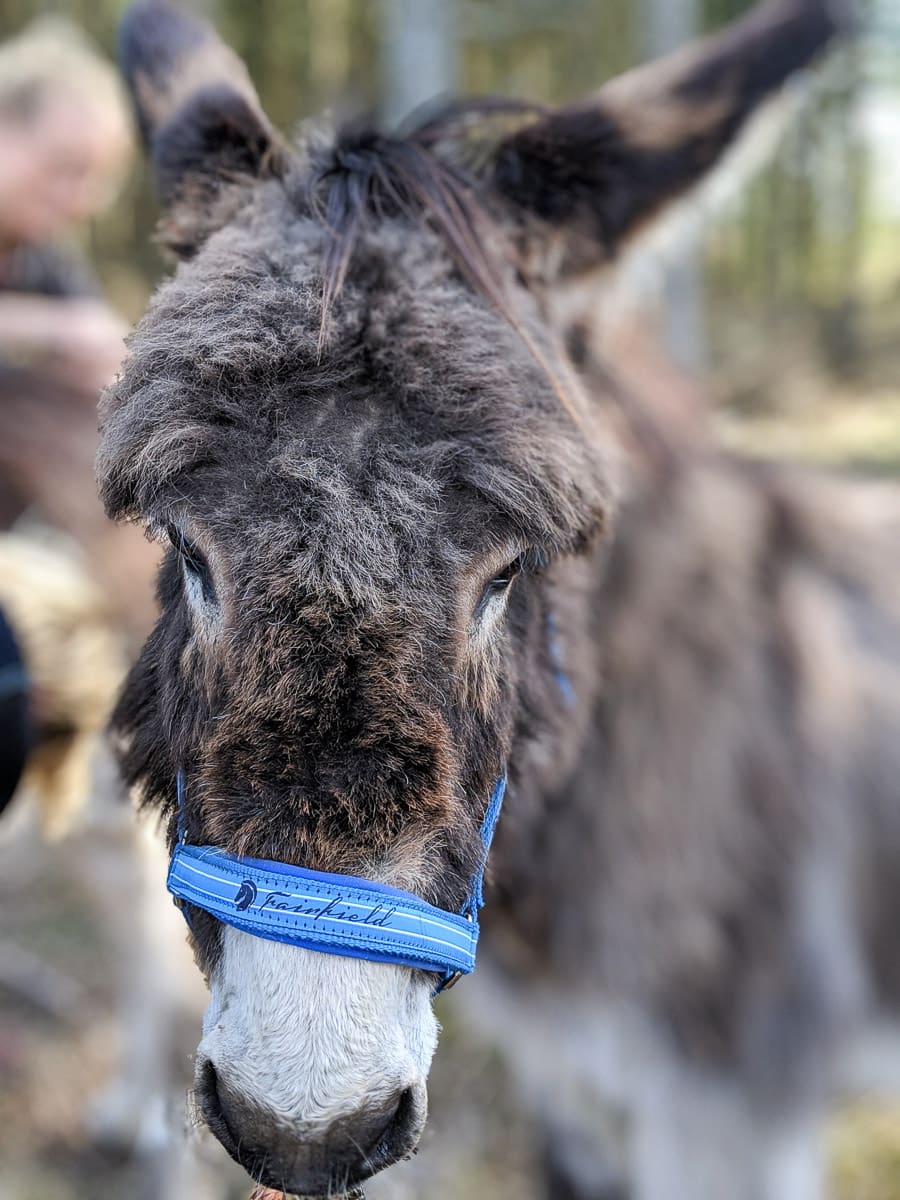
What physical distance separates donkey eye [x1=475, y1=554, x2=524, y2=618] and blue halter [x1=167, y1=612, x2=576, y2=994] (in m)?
0.40

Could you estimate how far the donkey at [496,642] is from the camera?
1.19 meters

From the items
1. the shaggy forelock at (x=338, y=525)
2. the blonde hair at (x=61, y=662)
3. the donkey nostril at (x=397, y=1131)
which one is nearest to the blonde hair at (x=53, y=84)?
the blonde hair at (x=61, y=662)

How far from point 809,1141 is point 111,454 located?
260cm

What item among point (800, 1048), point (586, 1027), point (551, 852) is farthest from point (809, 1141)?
point (551, 852)

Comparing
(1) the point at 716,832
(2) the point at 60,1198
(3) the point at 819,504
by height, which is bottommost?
(2) the point at 60,1198

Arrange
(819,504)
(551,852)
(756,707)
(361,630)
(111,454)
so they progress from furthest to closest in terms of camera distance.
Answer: (819,504) → (756,707) → (551,852) → (111,454) → (361,630)

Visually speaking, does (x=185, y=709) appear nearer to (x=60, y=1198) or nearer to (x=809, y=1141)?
(x=809, y=1141)

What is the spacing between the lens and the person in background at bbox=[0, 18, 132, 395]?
3357 mm

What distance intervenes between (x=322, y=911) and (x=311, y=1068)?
0.17 m

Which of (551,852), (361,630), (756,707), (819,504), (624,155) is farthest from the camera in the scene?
(819,504)

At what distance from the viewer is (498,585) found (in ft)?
4.55

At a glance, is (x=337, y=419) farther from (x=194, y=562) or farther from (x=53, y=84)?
(x=53, y=84)

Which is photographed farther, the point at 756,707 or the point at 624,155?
the point at 756,707

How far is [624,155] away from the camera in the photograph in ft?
6.15
